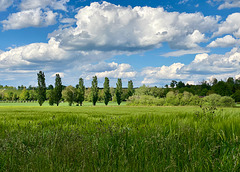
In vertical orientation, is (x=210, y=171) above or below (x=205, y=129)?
below

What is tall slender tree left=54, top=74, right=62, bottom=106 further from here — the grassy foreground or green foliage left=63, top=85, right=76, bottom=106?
the grassy foreground

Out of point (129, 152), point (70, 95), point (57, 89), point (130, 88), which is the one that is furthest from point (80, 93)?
point (129, 152)

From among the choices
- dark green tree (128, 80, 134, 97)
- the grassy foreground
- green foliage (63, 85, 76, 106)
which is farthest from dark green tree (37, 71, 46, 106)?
the grassy foreground

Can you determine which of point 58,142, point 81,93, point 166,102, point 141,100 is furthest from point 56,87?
point 58,142

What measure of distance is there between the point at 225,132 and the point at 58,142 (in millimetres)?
4046

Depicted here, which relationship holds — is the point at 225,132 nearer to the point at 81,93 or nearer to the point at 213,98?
the point at 213,98

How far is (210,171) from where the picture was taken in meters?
3.25

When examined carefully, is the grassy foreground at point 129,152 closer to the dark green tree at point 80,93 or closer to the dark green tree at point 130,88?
the dark green tree at point 80,93

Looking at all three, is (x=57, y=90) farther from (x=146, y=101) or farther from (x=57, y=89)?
(x=146, y=101)

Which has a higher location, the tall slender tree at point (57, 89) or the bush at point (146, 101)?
the tall slender tree at point (57, 89)

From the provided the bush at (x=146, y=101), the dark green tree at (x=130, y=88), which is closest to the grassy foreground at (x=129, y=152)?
the bush at (x=146, y=101)

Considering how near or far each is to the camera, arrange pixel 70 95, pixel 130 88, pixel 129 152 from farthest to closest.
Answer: pixel 130 88 → pixel 70 95 → pixel 129 152

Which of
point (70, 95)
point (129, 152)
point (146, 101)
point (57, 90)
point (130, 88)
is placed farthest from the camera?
point (130, 88)

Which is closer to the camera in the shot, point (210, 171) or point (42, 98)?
point (210, 171)
